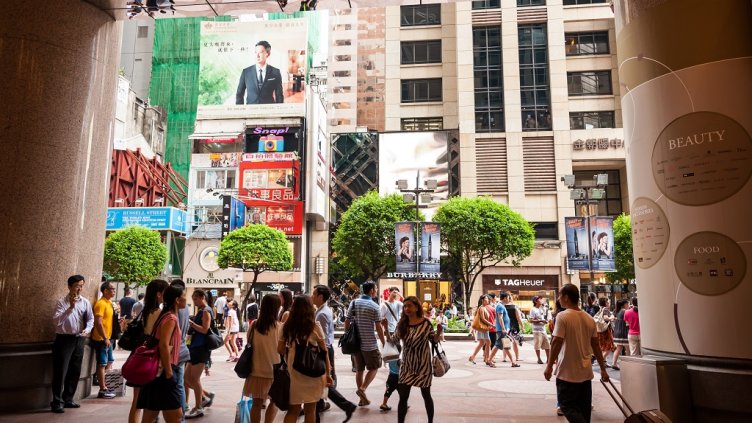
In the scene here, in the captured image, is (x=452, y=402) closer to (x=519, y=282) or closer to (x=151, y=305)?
(x=151, y=305)

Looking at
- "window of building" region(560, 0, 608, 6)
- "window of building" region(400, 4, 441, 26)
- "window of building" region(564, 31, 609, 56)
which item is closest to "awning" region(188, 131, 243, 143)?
"window of building" region(400, 4, 441, 26)

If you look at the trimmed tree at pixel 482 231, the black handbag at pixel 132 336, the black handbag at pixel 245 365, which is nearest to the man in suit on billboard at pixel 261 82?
the trimmed tree at pixel 482 231

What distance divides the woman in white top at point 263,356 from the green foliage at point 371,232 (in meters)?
27.8

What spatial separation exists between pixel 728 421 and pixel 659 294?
1.36 m

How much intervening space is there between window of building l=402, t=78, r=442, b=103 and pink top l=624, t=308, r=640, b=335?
32.6 meters

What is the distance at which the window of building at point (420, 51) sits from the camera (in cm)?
4234

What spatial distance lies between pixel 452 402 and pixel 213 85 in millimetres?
41995

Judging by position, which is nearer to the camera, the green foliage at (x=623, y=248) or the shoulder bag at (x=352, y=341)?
the shoulder bag at (x=352, y=341)

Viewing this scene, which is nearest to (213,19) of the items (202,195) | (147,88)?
(147,88)

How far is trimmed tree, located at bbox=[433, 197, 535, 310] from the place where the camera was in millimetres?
31094

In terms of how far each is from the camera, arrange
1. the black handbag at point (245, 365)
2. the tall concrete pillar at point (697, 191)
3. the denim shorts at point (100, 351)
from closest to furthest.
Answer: the tall concrete pillar at point (697, 191)
the black handbag at point (245, 365)
the denim shorts at point (100, 351)

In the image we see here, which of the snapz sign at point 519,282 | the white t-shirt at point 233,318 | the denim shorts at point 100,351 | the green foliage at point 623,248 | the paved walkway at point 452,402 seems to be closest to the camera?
the paved walkway at point 452,402

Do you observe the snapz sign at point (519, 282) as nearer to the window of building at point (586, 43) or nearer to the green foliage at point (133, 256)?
the window of building at point (586, 43)

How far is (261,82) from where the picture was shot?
145 ft
